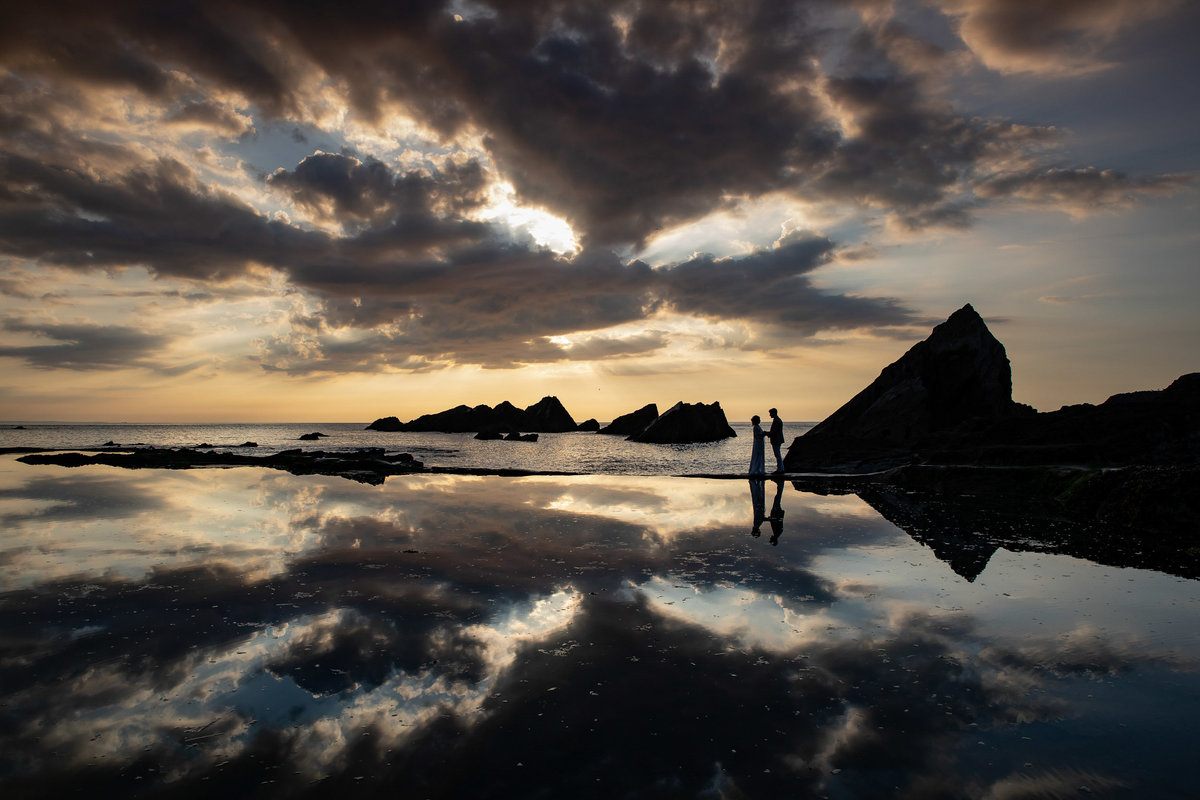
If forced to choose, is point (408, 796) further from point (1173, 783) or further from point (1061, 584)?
point (1061, 584)

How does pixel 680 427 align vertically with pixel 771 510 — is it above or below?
above

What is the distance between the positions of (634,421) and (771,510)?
109 m

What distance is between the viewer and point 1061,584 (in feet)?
29.2

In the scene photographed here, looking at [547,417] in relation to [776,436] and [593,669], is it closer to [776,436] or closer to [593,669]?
[776,436]

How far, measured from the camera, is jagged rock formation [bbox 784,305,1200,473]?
2094cm

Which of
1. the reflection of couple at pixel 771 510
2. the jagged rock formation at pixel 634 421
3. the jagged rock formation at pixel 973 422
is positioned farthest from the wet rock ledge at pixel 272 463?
the jagged rock formation at pixel 634 421

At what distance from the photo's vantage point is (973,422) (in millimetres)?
29406

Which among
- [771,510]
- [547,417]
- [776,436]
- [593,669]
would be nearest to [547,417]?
[547,417]

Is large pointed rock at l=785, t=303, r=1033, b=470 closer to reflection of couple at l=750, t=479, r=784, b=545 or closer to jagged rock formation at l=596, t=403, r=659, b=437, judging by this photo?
reflection of couple at l=750, t=479, r=784, b=545

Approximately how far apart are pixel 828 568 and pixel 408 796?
8.04m

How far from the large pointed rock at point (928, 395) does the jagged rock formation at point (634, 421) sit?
7876cm

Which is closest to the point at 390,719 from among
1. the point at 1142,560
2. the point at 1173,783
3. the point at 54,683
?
the point at 54,683

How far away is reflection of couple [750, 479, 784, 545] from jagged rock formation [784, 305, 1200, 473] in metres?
7.60

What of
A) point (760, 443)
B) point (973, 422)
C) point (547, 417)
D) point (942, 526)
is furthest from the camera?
point (547, 417)
